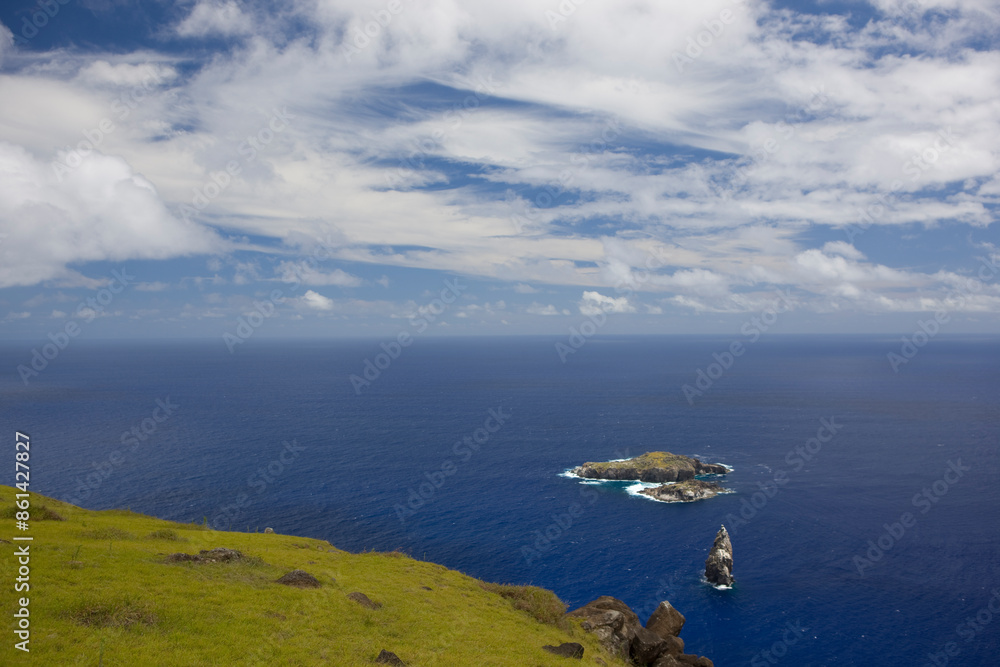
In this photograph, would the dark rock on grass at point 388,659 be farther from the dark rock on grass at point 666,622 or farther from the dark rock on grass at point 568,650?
the dark rock on grass at point 666,622

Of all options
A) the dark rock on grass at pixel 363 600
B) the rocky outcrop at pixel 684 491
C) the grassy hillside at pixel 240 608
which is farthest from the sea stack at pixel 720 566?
the dark rock on grass at pixel 363 600

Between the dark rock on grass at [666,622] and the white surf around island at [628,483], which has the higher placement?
the dark rock on grass at [666,622]

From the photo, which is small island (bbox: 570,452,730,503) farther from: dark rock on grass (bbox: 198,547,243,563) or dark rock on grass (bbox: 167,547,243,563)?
dark rock on grass (bbox: 167,547,243,563)

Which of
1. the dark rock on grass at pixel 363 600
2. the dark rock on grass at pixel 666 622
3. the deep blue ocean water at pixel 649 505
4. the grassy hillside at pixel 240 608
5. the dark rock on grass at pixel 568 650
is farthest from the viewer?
the deep blue ocean water at pixel 649 505

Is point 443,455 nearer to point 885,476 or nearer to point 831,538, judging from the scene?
point 831,538

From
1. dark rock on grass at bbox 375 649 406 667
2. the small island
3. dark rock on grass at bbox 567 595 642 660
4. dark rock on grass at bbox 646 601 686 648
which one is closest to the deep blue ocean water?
the small island

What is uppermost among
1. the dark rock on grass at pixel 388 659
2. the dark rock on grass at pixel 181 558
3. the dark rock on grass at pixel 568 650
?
the dark rock on grass at pixel 388 659

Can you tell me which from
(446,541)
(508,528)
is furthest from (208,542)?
(508,528)
